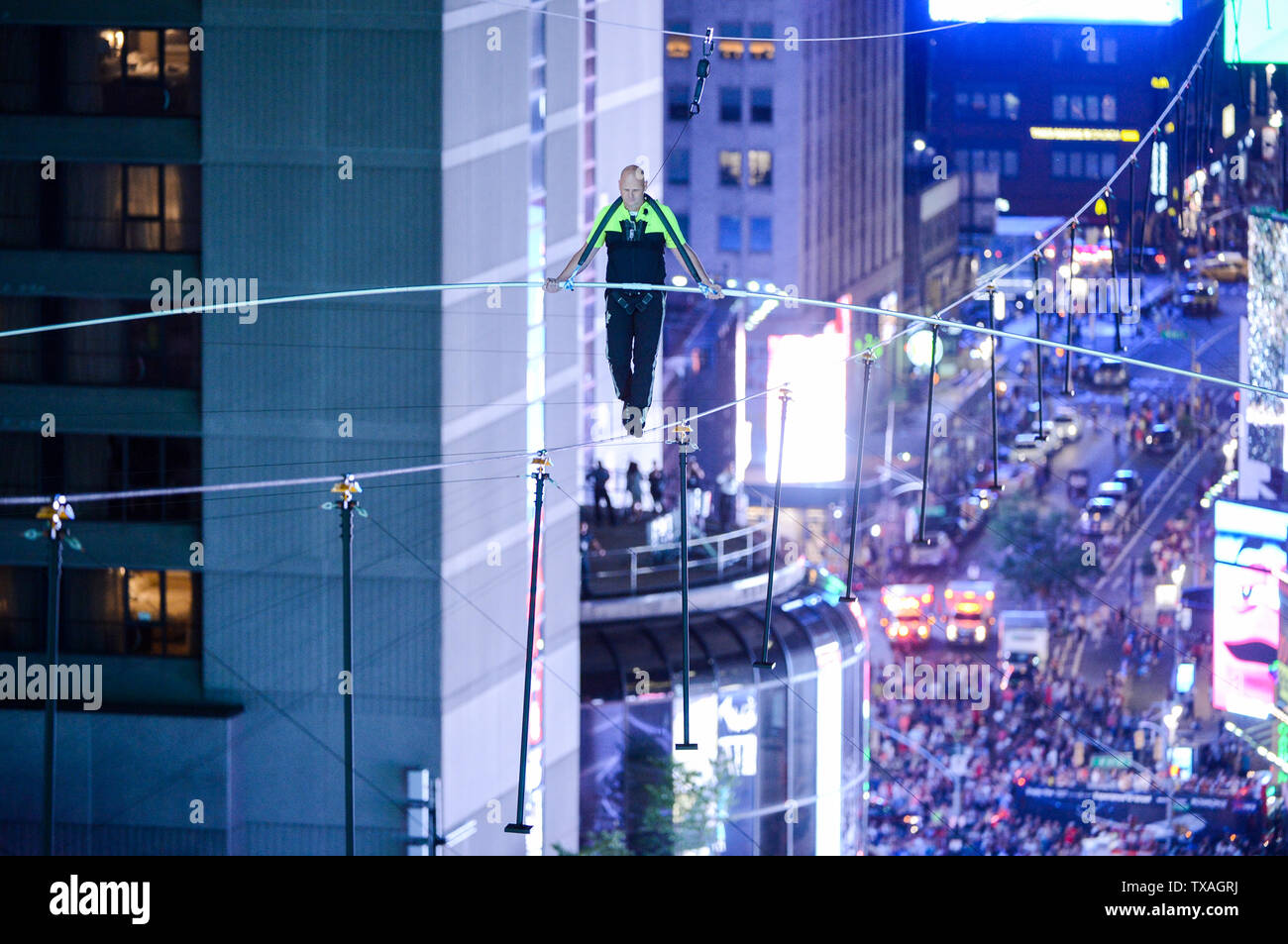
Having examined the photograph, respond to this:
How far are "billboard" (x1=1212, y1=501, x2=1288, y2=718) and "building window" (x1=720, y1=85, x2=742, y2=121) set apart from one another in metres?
13.8

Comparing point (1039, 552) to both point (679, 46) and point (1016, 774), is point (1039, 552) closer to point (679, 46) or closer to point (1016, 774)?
point (1016, 774)

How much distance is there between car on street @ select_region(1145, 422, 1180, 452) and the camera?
47906 millimetres

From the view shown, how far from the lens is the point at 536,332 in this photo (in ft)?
64.6

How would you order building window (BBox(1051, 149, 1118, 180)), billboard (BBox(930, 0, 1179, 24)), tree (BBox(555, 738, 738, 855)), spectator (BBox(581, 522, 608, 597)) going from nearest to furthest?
tree (BBox(555, 738, 738, 855)) < spectator (BBox(581, 522, 608, 597)) < billboard (BBox(930, 0, 1179, 24)) < building window (BBox(1051, 149, 1118, 180))

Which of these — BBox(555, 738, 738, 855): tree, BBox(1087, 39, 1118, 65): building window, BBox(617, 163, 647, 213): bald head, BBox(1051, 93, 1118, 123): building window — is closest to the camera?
BBox(617, 163, 647, 213): bald head

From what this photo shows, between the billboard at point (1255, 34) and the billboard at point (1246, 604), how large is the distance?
47.1ft

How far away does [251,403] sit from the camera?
58.5 feet

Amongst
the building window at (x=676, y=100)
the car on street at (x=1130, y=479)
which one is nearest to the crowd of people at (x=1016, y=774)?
the car on street at (x=1130, y=479)

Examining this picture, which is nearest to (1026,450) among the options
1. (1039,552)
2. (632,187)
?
(1039,552)

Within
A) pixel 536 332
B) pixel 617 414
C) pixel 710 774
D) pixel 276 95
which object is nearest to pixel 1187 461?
pixel 617 414

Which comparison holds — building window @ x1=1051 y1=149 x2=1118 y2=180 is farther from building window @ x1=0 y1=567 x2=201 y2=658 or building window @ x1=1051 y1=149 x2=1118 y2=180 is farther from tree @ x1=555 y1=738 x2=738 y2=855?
building window @ x1=0 y1=567 x2=201 y2=658

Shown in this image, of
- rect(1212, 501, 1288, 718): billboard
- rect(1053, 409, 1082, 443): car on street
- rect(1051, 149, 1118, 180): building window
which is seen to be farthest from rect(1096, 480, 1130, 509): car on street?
rect(1051, 149, 1118, 180): building window

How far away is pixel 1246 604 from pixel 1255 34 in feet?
48.6

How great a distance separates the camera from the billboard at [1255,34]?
26734 millimetres
